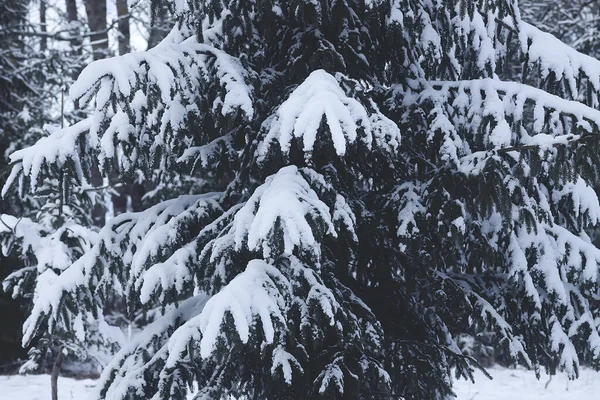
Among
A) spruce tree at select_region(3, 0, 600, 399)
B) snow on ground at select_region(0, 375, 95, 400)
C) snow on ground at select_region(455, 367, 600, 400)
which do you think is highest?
spruce tree at select_region(3, 0, 600, 399)

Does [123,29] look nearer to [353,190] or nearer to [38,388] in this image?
[38,388]

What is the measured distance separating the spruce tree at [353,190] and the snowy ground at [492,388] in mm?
5039

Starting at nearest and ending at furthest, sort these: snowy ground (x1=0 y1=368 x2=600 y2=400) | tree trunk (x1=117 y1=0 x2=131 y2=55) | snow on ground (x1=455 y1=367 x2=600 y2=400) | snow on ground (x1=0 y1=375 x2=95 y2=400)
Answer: snow on ground (x1=0 y1=375 x2=95 y2=400) → snowy ground (x1=0 y1=368 x2=600 y2=400) → snow on ground (x1=455 y1=367 x2=600 y2=400) → tree trunk (x1=117 y1=0 x2=131 y2=55)

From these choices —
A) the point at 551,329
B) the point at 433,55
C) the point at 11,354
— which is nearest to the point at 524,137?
the point at 433,55

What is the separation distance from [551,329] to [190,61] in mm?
2938

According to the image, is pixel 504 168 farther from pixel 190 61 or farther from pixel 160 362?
pixel 160 362

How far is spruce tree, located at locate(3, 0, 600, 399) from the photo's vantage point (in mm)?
3182

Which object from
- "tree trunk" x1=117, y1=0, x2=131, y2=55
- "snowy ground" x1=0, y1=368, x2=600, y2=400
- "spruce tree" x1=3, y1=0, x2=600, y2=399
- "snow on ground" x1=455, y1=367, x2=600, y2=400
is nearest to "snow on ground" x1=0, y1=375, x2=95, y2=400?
"snowy ground" x1=0, y1=368, x2=600, y2=400

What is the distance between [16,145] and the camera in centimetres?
1018

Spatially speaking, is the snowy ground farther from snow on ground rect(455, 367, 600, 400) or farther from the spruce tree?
the spruce tree

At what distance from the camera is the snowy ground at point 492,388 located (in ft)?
28.9

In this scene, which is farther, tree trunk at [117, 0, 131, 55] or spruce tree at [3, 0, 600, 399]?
tree trunk at [117, 0, 131, 55]

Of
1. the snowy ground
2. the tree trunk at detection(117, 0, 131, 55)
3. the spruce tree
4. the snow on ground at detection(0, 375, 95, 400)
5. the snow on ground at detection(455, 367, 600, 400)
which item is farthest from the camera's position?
the tree trunk at detection(117, 0, 131, 55)

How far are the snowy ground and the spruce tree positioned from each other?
504cm
